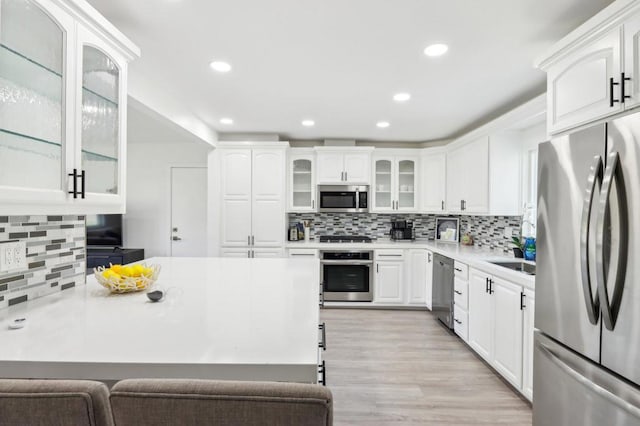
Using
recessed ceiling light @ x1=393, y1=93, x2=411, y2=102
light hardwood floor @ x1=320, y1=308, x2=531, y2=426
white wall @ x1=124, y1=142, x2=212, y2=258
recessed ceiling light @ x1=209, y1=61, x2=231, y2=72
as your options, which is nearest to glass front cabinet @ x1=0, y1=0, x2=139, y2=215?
recessed ceiling light @ x1=209, y1=61, x2=231, y2=72

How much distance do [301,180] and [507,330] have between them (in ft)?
10.4

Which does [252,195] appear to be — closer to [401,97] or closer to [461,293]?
[401,97]

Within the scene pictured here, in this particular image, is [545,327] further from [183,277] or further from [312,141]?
[312,141]

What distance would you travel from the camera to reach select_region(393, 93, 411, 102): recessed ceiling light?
2935 millimetres

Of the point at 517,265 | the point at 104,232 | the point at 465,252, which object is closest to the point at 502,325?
the point at 517,265

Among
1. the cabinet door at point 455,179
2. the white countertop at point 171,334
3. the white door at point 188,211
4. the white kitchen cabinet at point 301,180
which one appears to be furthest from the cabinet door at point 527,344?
the white door at point 188,211

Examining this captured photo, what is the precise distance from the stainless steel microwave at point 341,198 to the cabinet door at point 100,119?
3237 mm

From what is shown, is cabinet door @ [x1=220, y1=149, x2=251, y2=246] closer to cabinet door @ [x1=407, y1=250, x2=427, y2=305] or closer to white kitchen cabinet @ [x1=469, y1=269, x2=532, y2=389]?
cabinet door @ [x1=407, y1=250, x2=427, y2=305]

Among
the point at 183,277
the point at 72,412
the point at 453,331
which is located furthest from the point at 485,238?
the point at 72,412

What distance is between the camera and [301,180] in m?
4.80

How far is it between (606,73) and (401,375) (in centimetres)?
232

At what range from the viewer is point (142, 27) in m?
1.90

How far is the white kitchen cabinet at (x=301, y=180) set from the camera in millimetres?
4746

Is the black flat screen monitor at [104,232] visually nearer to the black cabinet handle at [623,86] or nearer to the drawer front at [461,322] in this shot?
the drawer front at [461,322]
